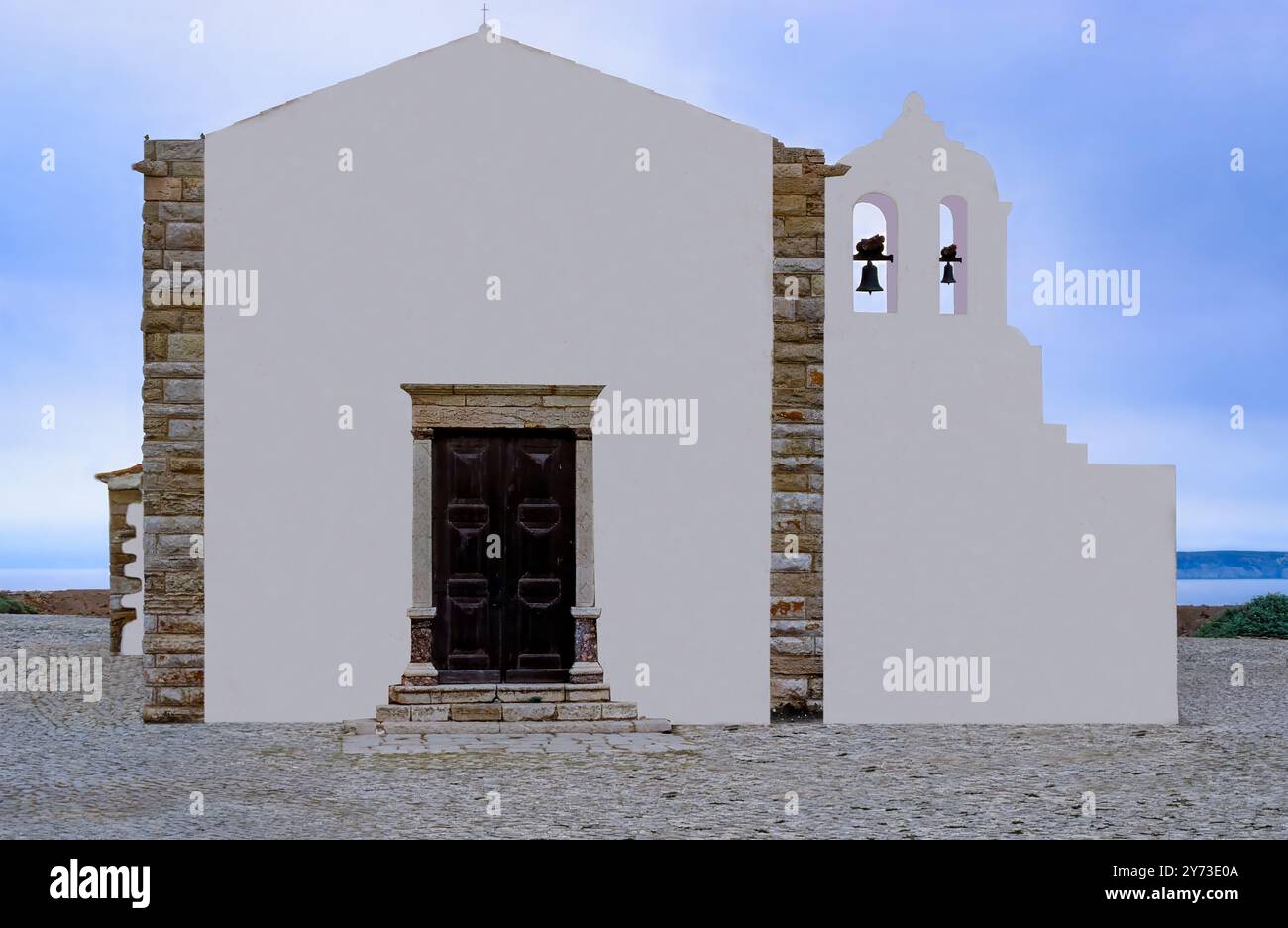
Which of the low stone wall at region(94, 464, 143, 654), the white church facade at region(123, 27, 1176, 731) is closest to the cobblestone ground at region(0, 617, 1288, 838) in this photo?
the white church facade at region(123, 27, 1176, 731)

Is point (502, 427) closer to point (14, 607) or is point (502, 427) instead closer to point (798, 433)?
point (798, 433)

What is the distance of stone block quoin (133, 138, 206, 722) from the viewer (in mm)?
10773

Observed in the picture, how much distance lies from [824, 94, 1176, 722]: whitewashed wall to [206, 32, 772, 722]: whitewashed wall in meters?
0.69

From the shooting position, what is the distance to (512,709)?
10.7 metres

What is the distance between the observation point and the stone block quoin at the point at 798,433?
11.1 meters

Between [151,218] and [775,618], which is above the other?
[151,218]

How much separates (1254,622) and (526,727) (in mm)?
14980

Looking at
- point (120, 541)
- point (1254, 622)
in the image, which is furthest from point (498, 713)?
point (1254, 622)

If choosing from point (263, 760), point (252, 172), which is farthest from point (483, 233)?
point (263, 760)

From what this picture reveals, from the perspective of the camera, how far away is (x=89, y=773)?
8617mm

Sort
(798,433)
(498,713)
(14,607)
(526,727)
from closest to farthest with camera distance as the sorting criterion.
→ (526,727)
(498,713)
(798,433)
(14,607)

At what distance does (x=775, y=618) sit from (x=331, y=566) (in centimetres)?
354

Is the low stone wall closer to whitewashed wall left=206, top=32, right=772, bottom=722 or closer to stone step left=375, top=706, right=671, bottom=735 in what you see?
whitewashed wall left=206, top=32, right=772, bottom=722

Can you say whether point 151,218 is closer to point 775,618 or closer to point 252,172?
point 252,172
